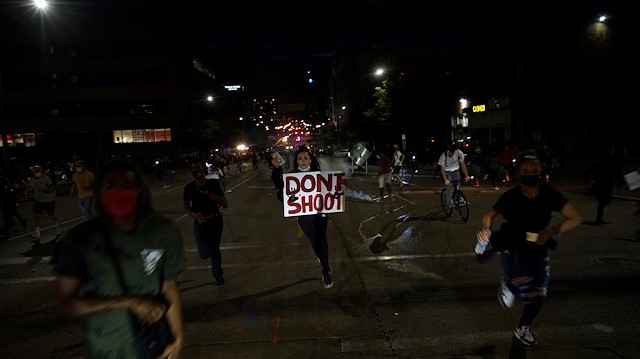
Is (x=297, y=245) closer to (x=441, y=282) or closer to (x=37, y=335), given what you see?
(x=441, y=282)

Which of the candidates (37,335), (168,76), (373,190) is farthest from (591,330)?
(168,76)

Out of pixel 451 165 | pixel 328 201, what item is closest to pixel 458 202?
pixel 451 165

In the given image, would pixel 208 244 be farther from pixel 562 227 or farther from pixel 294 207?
pixel 562 227

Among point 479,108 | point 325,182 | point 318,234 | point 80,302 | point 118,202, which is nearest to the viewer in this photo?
point 80,302

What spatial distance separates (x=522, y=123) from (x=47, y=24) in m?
62.2

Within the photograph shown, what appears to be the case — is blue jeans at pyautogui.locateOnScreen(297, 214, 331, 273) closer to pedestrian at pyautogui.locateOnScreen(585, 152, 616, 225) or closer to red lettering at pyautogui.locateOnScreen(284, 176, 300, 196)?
red lettering at pyautogui.locateOnScreen(284, 176, 300, 196)

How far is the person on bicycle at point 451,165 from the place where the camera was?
10.8m

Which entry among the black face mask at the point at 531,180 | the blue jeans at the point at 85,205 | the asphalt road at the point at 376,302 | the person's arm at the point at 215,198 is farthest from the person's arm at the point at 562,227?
the blue jeans at the point at 85,205

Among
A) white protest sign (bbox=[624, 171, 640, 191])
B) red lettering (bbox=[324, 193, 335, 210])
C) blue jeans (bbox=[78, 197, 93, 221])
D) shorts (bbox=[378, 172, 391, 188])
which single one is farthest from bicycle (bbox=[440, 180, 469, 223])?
blue jeans (bbox=[78, 197, 93, 221])

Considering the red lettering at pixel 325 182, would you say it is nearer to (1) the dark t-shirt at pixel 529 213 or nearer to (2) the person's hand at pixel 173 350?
(1) the dark t-shirt at pixel 529 213

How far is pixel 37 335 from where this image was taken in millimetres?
5012

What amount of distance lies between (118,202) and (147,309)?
0.59 m

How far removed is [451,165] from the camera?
430 inches

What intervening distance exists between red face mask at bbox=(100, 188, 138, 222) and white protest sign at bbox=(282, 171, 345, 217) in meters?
4.08
